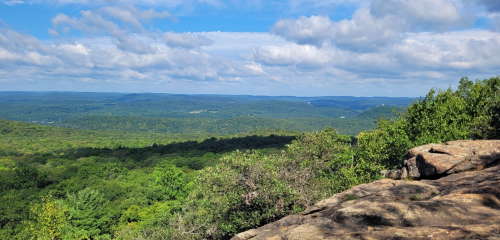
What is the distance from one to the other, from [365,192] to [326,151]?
17009mm

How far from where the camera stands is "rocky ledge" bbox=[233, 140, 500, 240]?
10758mm

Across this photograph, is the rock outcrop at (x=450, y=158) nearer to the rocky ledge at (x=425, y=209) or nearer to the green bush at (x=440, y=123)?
the rocky ledge at (x=425, y=209)

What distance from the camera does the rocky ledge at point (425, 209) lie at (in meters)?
10.8

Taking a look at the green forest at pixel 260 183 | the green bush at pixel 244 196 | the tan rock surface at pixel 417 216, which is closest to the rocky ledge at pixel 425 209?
the tan rock surface at pixel 417 216

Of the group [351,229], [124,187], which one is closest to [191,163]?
[124,187]

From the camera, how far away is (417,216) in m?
12.1

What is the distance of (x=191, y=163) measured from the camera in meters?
111

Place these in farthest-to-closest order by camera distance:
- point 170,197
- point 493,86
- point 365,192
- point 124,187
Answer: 1. point 124,187
2. point 170,197
3. point 493,86
4. point 365,192

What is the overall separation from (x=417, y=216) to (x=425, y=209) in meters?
0.61

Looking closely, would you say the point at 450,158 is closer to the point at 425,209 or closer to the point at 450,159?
the point at 450,159

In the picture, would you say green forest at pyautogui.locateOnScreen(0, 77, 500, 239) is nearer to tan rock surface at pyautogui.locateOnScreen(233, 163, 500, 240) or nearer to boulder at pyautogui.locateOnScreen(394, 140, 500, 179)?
tan rock surface at pyautogui.locateOnScreen(233, 163, 500, 240)

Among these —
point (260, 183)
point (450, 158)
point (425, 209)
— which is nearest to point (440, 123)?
point (450, 158)

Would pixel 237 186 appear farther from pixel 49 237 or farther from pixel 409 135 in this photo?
pixel 49 237

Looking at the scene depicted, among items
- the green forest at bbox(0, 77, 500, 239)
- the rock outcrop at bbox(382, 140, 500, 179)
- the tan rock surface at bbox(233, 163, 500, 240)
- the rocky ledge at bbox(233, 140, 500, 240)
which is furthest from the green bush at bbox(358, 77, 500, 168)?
the tan rock surface at bbox(233, 163, 500, 240)
